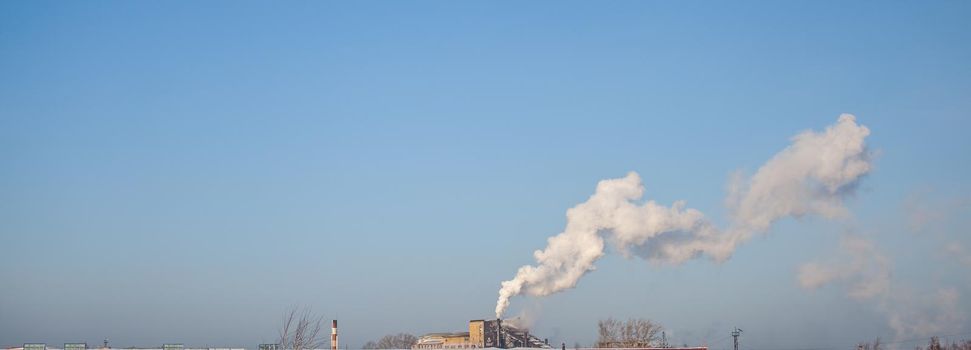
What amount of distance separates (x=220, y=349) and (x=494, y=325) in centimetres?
3150

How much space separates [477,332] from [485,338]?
134cm

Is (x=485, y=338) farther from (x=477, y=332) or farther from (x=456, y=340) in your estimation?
(x=456, y=340)

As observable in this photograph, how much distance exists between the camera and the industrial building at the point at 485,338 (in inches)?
4707

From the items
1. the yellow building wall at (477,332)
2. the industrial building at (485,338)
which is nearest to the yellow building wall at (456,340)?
the industrial building at (485,338)

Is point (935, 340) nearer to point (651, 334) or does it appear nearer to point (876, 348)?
point (876, 348)

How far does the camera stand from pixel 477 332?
394 feet

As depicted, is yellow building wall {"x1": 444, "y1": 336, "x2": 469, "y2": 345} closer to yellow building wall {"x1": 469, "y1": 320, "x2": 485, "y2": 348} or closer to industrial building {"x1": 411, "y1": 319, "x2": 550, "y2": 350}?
industrial building {"x1": 411, "y1": 319, "x2": 550, "y2": 350}

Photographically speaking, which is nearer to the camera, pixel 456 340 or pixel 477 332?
pixel 477 332

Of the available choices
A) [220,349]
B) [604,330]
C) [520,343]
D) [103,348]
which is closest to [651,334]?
[604,330]

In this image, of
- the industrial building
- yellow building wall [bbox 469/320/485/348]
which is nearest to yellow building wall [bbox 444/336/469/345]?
the industrial building

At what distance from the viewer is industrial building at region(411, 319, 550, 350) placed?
4707 inches

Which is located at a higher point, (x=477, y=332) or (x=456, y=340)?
(x=477, y=332)

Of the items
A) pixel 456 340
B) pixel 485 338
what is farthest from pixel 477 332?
pixel 456 340

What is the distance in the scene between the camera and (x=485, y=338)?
391 ft
